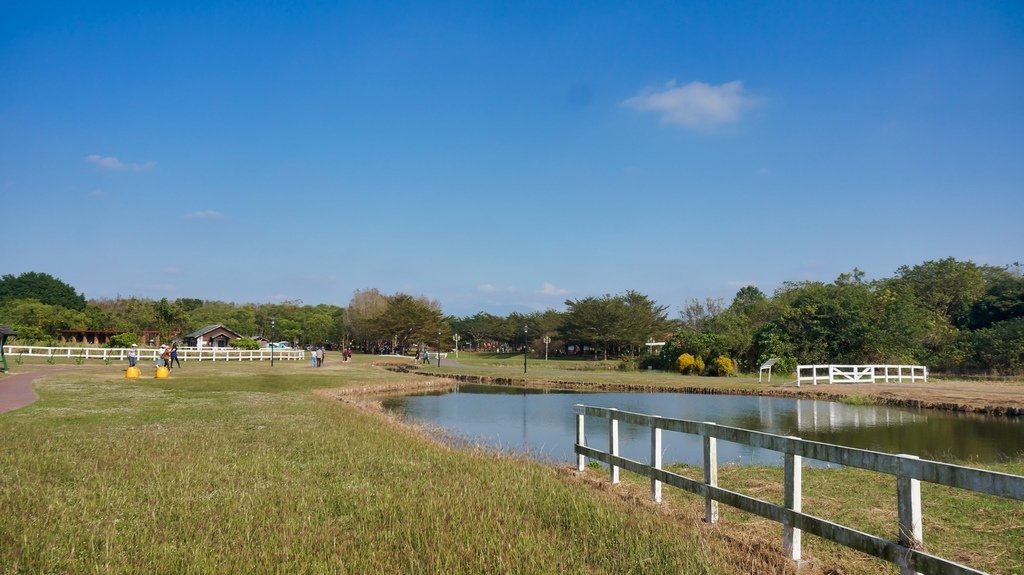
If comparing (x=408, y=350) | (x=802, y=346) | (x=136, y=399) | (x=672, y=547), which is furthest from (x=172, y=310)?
(x=672, y=547)

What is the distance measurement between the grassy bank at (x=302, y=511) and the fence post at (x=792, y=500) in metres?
0.57

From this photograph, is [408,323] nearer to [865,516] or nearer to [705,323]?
[705,323]

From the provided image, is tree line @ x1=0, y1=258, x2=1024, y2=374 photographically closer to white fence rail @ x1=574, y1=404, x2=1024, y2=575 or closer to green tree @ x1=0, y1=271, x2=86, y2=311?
green tree @ x1=0, y1=271, x2=86, y2=311

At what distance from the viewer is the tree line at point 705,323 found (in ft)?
151

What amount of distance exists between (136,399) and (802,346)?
4052 centimetres

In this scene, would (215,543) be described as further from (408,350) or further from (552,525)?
(408,350)

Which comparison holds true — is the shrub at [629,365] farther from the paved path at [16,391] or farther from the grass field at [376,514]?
the grass field at [376,514]

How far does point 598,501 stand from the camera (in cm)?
812

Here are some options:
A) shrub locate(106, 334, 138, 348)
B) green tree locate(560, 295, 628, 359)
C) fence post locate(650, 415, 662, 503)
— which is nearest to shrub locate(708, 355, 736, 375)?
green tree locate(560, 295, 628, 359)

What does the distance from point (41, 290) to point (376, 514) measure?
129 m

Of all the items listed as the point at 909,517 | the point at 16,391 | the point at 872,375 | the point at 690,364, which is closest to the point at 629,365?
the point at 690,364

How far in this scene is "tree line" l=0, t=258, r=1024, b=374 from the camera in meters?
45.9

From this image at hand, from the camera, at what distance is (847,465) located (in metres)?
6.47

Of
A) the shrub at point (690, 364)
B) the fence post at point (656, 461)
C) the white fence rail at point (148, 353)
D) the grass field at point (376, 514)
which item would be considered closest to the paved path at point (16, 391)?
the grass field at point (376, 514)
